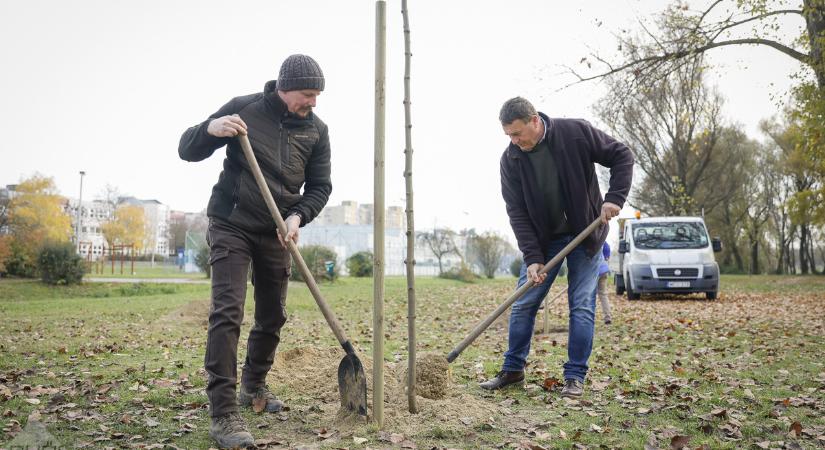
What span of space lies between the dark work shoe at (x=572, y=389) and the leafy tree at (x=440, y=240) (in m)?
32.5

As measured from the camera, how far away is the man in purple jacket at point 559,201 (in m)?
4.62

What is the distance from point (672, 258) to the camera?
16.9 metres

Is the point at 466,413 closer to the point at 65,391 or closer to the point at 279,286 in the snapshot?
the point at 279,286

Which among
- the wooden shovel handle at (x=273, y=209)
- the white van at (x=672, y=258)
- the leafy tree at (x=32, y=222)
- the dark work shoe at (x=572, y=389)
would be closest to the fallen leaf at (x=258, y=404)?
the wooden shovel handle at (x=273, y=209)

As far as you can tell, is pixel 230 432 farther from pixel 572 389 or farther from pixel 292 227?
pixel 572 389

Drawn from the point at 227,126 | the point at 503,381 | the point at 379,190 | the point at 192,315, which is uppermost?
the point at 227,126

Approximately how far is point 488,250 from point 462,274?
15.0ft

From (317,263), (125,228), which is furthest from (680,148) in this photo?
(125,228)

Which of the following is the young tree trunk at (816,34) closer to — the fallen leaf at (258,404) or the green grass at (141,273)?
the fallen leaf at (258,404)

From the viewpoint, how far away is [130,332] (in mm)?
9453

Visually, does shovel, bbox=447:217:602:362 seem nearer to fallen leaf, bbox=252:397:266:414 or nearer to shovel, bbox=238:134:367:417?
shovel, bbox=238:134:367:417

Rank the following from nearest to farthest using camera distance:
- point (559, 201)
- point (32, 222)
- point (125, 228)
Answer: point (559, 201), point (32, 222), point (125, 228)

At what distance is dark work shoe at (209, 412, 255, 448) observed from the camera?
3445 millimetres

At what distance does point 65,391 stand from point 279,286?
2.07 meters
